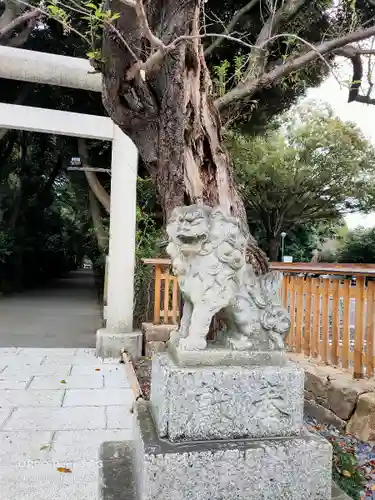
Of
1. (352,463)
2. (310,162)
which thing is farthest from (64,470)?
(310,162)

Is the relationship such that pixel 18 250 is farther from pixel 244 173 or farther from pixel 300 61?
pixel 300 61

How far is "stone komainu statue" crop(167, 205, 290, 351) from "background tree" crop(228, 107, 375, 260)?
40.0ft

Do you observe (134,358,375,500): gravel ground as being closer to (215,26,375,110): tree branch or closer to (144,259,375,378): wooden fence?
(144,259,375,378): wooden fence

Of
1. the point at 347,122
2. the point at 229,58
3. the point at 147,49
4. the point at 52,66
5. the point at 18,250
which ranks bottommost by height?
the point at 18,250

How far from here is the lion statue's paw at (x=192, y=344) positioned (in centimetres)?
152

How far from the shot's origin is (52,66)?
5102mm

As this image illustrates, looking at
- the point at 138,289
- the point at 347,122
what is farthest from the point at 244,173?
the point at 138,289

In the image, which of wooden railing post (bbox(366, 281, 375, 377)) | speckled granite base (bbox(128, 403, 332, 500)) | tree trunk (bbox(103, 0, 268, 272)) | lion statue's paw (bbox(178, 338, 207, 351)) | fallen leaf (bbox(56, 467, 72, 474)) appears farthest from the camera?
wooden railing post (bbox(366, 281, 375, 377))

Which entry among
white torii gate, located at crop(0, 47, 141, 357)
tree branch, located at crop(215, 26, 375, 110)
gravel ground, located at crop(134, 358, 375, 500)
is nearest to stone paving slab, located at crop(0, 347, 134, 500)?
white torii gate, located at crop(0, 47, 141, 357)

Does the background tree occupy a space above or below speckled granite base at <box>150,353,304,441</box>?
above

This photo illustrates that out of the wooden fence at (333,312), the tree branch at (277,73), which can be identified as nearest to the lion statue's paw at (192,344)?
the wooden fence at (333,312)

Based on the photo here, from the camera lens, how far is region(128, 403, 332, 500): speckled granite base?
4.44 feet

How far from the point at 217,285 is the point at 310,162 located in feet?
47.0

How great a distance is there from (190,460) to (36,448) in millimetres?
1928
